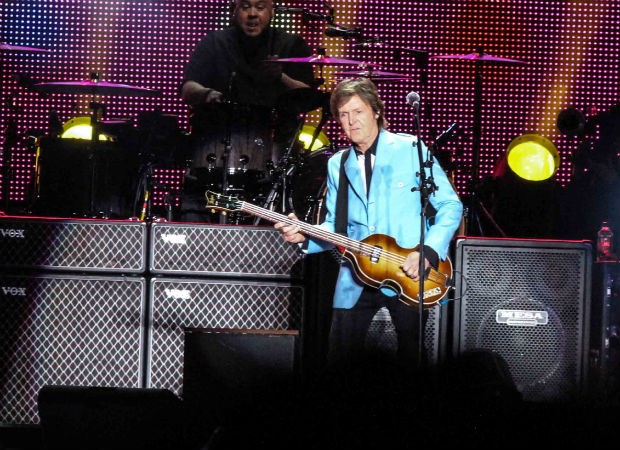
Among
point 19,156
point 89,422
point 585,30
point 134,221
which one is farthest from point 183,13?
point 89,422

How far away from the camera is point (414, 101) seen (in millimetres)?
4684

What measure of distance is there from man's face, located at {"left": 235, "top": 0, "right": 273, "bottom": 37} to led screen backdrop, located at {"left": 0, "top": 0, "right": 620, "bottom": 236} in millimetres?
2157

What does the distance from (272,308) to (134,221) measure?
1.03 m

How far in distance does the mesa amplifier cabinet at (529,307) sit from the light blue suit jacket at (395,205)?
2.13 ft

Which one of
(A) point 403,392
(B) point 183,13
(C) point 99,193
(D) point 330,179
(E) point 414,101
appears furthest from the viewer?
(B) point 183,13

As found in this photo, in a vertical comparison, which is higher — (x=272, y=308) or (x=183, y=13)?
(x=183, y=13)

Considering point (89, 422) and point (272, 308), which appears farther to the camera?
point (272, 308)

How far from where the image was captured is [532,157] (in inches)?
372

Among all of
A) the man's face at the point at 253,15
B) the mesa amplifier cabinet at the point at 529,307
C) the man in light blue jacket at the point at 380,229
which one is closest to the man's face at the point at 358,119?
the man in light blue jacket at the point at 380,229

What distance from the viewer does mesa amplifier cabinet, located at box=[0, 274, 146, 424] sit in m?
5.81

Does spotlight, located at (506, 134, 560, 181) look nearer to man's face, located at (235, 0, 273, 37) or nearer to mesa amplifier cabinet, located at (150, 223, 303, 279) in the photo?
man's face, located at (235, 0, 273, 37)

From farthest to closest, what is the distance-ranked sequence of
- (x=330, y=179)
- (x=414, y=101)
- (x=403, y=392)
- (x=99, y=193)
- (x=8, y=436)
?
(x=99, y=193), (x=8, y=436), (x=330, y=179), (x=414, y=101), (x=403, y=392)

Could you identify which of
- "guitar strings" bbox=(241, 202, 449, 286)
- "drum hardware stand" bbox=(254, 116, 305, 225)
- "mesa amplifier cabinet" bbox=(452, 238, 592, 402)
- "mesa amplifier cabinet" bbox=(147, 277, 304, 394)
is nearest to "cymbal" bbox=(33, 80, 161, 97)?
"drum hardware stand" bbox=(254, 116, 305, 225)

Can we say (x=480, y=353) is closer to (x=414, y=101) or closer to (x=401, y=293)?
(x=401, y=293)
